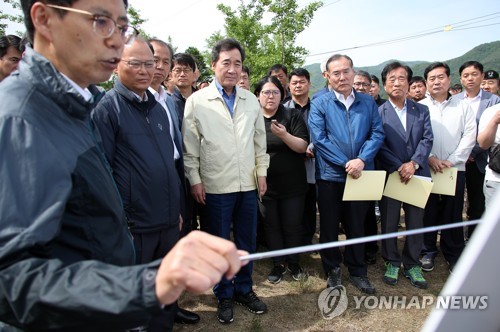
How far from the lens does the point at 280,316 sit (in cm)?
311

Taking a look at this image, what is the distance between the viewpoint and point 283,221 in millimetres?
3803

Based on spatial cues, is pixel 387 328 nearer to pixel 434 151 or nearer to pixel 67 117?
pixel 434 151

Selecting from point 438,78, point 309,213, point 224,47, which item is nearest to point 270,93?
point 224,47

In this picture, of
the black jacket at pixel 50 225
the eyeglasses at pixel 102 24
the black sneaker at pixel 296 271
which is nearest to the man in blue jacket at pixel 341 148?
the black sneaker at pixel 296 271

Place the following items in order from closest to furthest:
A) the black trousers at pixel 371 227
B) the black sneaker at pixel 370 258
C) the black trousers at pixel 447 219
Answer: the black trousers at pixel 447 219 → the black sneaker at pixel 370 258 → the black trousers at pixel 371 227

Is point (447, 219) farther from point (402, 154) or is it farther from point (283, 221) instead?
point (283, 221)

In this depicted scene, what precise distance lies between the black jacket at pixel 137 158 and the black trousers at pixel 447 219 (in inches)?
135

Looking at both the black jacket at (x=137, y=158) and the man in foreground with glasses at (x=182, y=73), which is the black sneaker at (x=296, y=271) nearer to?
the black jacket at (x=137, y=158)

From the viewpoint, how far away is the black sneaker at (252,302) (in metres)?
3.14

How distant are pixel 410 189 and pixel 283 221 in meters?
1.48

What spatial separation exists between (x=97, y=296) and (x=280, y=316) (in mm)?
2658

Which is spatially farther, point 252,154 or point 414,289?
point 414,289

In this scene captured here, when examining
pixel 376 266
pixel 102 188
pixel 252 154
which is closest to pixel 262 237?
pixel 376 266

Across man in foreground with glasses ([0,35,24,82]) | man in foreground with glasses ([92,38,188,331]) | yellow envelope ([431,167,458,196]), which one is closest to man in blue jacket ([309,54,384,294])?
yellow envelope ([431,167,458,196])
